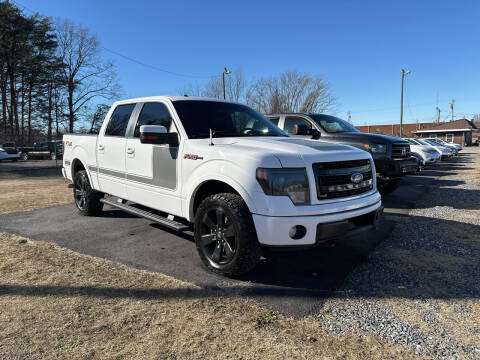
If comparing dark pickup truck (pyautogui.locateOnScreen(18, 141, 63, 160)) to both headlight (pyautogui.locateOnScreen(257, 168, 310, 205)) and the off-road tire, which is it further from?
headlight (pyautogui.locateOnScreen(257, 168, 310, 205))

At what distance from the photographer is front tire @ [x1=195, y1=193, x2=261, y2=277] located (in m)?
3.06

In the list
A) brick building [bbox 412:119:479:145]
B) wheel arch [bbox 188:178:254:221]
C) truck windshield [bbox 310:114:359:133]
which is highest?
brick building [bbox 412:119:479:145]

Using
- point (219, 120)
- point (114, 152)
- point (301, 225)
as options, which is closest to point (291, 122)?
point (219, 120)

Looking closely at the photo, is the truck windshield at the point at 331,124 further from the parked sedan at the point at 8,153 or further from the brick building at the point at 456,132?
the brick building at the point at 456,132

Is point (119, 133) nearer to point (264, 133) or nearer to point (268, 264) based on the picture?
point (264, 133)

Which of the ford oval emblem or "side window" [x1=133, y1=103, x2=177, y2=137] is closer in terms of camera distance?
the ford oval emblem

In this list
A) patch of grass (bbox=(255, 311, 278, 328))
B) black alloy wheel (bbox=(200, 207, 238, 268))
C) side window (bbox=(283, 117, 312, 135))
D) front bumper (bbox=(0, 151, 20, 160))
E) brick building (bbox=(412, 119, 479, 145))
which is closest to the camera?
patch of grass (bbox=(255, 311, 278, 328))

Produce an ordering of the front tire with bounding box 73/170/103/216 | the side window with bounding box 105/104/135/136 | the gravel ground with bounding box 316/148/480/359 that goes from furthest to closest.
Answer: the front tire with bounding box 73/170/103/216 < the side window with bounding box 105/104/135/136 < the gravel ground with bounding box 316/148/480/359

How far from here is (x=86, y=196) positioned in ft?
19.2

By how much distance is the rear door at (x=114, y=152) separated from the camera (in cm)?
479

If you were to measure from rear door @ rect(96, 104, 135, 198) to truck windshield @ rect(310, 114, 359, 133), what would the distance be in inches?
182

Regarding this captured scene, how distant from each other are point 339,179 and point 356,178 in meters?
0.27

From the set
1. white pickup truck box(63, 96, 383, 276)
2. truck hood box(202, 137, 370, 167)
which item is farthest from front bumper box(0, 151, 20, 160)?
truck hood box(202, 137, 370, 167)

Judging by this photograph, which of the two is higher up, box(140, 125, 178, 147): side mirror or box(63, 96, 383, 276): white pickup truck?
box(140, 125, 178, 147): side mirror
